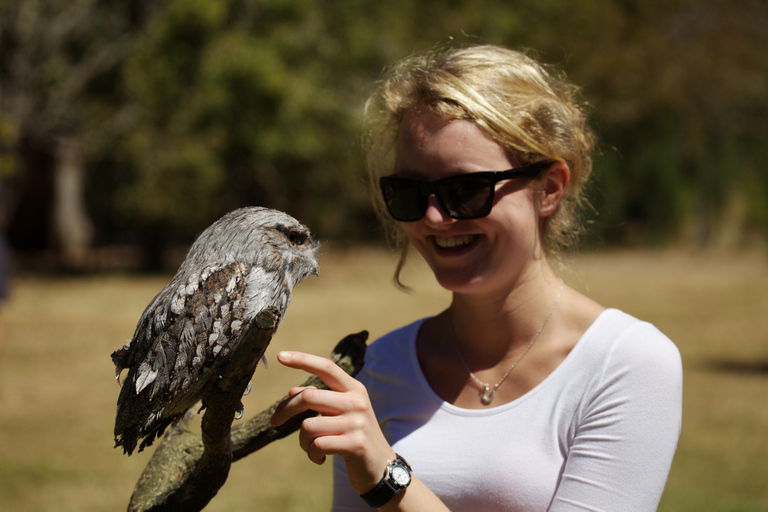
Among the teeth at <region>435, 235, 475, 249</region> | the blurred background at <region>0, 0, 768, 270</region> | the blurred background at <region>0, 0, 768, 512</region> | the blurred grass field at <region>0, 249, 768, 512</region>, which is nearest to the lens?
the teeth at <region>435, 235, 475, 249</region>

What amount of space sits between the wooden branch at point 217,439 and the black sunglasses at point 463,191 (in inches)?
18.2

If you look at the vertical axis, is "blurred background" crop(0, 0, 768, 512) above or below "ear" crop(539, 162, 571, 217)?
below

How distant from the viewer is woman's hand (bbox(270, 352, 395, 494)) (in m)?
1.46

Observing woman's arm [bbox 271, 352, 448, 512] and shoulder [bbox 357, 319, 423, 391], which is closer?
woman's arm [bbox 271, 352, 448, 512]

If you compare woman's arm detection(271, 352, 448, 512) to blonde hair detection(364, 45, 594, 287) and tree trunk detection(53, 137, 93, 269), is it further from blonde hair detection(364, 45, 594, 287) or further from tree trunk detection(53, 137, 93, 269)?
tree trunk detection(53, 137, 93, 269)

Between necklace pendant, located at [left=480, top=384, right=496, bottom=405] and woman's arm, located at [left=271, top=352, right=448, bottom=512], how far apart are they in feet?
1.92

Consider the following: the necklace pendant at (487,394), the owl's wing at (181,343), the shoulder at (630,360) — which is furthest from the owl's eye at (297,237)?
the shoulder at (630,360)

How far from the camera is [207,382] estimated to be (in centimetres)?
162

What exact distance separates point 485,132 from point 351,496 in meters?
1.22

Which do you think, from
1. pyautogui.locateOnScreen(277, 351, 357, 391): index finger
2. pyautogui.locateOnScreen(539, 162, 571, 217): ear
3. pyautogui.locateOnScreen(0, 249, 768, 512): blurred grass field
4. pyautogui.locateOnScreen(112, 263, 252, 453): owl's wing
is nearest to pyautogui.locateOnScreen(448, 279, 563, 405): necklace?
pyautogui.locateOnScreen(539, 162, 571, 217): ear

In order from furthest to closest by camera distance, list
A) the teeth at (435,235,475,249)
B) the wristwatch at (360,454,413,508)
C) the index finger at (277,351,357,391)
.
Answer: the teeth at (435,235,475,249)
the wristwatch at (360,454,413,508)
the index finger at (277,351,357,391)

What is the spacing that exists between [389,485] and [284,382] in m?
7.99

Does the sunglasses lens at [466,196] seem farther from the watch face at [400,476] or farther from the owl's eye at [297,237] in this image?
the watch face at [400,476]

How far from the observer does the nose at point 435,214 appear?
76.8 inches
